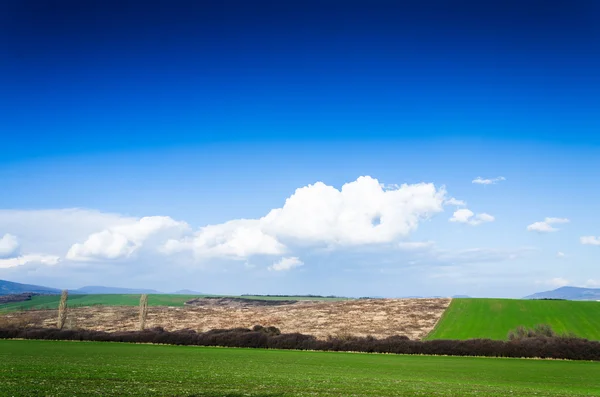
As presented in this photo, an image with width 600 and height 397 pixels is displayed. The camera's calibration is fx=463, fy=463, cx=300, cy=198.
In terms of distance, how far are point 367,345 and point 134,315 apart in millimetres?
75089

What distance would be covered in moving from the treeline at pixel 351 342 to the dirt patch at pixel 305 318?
34.9ft

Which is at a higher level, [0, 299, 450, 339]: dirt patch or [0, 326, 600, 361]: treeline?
[0, 299, 450, 339]: dirt patch

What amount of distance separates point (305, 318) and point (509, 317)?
5020 centimetres

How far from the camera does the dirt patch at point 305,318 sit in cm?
10619

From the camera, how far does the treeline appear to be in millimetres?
77562

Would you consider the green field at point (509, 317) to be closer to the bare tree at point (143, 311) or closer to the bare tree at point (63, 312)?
the bare tree at point (143, 311)

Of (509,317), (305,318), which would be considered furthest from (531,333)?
(305,318)

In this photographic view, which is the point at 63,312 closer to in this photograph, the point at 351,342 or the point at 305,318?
the point at 305,318

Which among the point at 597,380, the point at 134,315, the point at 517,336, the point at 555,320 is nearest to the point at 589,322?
the point at 555,320

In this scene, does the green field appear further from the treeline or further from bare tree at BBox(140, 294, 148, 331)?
bare tree at BBox(140, 294, 148, 331)

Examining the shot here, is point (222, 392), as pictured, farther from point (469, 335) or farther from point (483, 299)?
point (483, 299)

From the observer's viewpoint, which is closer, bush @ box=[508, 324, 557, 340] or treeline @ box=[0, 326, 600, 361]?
treeline @ box=[0, 326, 600, 361]

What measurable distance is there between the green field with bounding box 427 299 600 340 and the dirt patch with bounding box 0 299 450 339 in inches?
166

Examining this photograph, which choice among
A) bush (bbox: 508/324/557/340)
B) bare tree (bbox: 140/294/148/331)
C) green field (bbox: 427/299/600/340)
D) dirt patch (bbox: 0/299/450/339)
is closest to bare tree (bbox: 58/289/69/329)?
dirt patch (bbox: 0/299/450/339)
